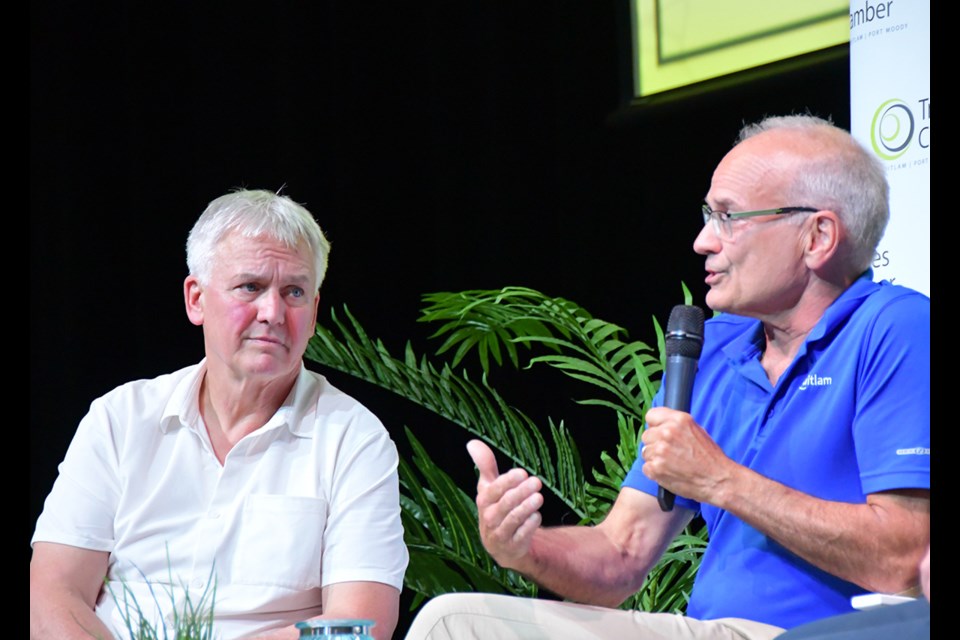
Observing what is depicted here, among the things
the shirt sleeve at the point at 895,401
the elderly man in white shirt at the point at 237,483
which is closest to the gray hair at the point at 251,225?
the elderly man in white shirt at the point at 237,483

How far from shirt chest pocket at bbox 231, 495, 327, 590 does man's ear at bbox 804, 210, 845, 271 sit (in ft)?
3.46

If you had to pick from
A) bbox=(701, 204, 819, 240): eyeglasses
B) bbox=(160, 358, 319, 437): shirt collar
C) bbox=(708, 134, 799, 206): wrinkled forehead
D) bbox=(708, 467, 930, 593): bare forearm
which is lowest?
bbox=(708, 467, 930, 593): bare forearm

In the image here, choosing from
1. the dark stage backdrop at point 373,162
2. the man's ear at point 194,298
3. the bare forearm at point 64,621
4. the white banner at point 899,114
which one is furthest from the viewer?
the dark stage backdrop at point 373,162

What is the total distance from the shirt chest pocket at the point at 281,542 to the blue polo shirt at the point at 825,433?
Answer: 0.75 meters

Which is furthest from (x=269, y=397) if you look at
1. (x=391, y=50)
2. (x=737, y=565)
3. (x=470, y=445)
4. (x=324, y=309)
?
(x=391, y=50)

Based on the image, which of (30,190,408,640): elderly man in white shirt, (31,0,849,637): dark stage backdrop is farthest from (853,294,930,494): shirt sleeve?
(31,0,849,637): dark stage backdrop

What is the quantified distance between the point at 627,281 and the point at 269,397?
2.40 m

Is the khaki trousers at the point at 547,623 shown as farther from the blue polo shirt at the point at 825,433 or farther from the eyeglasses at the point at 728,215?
the eyeglasses at the point at 728,215

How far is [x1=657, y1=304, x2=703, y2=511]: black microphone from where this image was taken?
2.00 m

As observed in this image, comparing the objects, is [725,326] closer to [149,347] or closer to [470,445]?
[470,445]

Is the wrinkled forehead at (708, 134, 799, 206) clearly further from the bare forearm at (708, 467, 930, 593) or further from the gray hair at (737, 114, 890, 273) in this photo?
the bare forearm at (708, 467, 930, 593)

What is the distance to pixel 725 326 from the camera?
2.36 metres

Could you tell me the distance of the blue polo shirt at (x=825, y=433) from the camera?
6.22 feet
